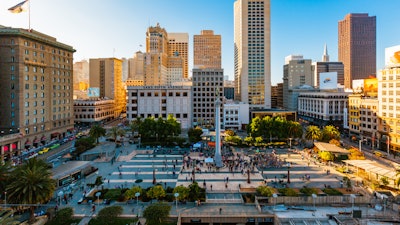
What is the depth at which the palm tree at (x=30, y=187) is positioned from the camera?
1222 inches

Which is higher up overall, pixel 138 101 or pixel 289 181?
pixel 138 101

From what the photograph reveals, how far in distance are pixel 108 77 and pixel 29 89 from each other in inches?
3815

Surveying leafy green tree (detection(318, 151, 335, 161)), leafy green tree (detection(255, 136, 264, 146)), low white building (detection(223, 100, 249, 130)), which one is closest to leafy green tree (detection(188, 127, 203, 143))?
leafy green tree (detection(255, 136, 264, 146))

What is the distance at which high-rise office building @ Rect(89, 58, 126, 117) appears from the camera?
16625cm

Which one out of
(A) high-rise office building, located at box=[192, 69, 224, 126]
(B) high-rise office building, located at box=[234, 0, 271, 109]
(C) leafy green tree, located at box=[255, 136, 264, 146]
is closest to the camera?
(C) leafy green tree, located at box=[255, 136, 264, 146]

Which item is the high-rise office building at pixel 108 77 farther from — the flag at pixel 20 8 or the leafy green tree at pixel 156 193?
the leafy green tree at pixel 156 193

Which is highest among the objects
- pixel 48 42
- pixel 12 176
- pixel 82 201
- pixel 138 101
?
pixel 48 42

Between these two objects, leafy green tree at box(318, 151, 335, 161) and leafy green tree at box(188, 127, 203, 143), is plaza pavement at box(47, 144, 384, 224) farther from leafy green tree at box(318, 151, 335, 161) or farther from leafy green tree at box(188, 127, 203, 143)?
leafy green tree at box(188, 127, 203, 143)

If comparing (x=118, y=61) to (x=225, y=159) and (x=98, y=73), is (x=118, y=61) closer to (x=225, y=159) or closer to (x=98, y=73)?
(x=98, y=73)

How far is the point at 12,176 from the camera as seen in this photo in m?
32.9

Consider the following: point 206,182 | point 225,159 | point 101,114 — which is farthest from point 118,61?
point 206,182

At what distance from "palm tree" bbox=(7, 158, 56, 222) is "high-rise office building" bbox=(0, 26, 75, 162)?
34.7 metres

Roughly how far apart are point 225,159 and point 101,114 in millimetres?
86014

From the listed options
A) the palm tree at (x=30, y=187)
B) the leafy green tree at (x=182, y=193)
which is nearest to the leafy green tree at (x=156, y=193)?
the leafy green tree at (x=182, y=193)
